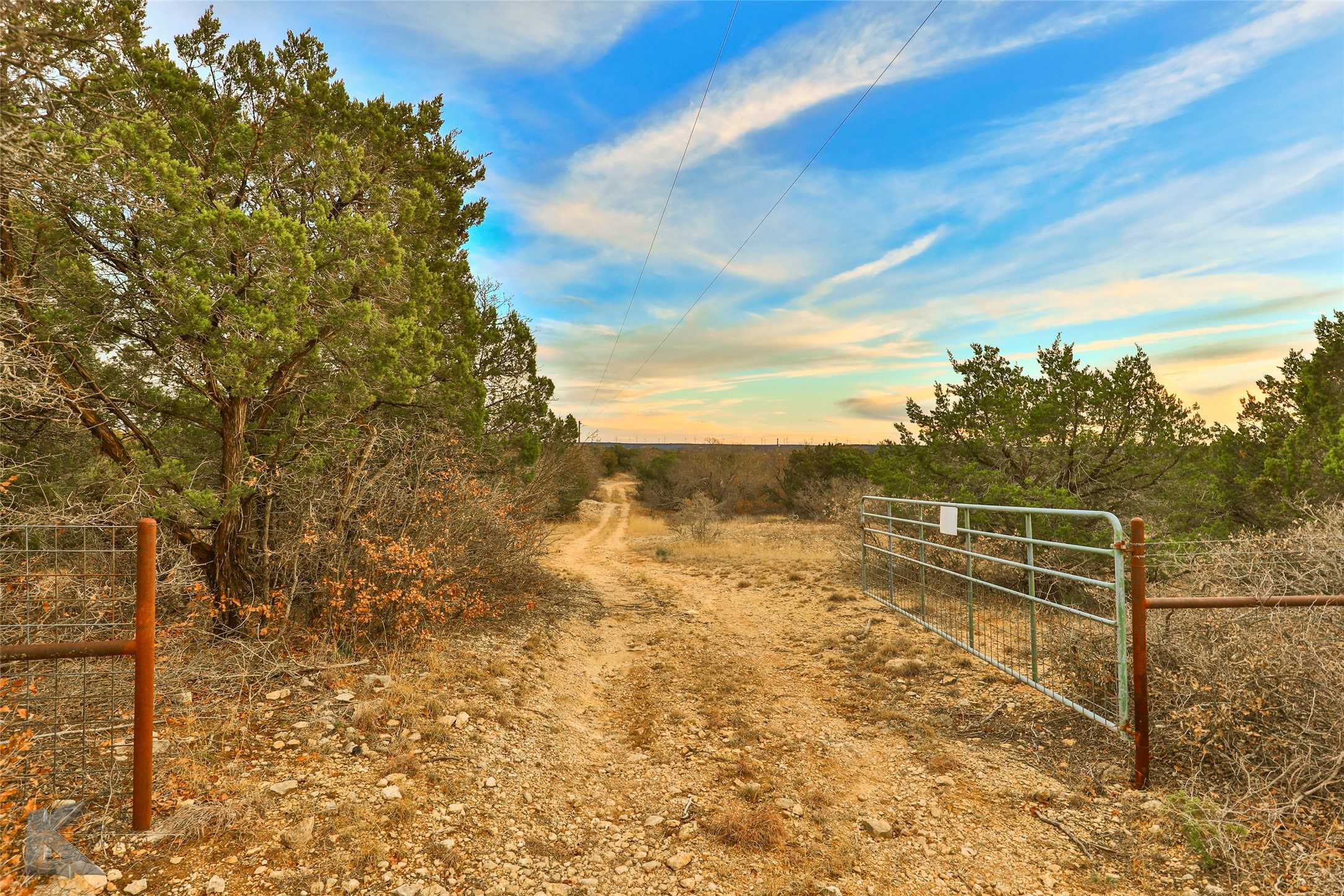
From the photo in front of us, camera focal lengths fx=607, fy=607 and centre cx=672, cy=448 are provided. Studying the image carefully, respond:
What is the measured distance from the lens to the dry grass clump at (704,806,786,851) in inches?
125

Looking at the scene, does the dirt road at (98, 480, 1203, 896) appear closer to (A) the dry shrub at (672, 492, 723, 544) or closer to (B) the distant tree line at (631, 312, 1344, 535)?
(B) the distant tree line at (631, 312, 1344, 535)

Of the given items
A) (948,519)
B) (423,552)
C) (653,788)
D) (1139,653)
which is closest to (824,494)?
(948,519)

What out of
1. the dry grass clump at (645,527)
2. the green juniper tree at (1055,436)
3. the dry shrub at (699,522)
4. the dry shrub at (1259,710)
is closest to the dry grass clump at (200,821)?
the dry shrub at (1259,710)

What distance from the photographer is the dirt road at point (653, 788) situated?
113 inches

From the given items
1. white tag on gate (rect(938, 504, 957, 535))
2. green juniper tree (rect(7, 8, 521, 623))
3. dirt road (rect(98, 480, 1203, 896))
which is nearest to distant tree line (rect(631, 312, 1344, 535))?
white tag on gate (rect(938, 504, 957, 535))

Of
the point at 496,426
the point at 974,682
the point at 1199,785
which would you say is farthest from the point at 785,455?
the point at 1199,785

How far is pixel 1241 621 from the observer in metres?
3.78

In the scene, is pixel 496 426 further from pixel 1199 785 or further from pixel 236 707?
pixel 1199 785

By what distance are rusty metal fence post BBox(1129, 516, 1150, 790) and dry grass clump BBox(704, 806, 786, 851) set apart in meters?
2.11

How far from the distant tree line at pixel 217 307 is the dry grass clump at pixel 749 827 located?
4.04 meters

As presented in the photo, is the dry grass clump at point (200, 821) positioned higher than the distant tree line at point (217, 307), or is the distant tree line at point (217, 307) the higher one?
the distant tree line at point (217, 307)

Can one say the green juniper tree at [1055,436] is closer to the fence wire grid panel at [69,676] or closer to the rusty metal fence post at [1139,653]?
the rusty metal fence post at [1139,653]

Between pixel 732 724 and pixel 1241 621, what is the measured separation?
134 inches

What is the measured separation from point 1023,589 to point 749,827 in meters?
7.03
